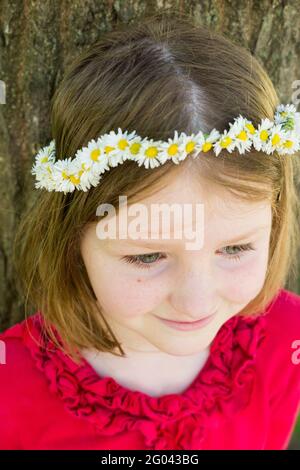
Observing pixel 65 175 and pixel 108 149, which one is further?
pixel 65 175

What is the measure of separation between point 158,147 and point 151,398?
29.6 inches

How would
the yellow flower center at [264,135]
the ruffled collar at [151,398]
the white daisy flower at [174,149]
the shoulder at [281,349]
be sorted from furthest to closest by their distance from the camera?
the shoulder at [281,349] → the ruffled collar at [151,398] → the yellow flower center at [264,135] → the white daisy flower at [174,149]

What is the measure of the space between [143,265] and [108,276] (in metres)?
0.09

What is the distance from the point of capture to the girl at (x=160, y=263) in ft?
4.41

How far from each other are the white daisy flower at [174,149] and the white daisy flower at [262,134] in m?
0.18

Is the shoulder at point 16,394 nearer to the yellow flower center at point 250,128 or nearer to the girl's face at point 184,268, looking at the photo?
the girl's face at point 184,268

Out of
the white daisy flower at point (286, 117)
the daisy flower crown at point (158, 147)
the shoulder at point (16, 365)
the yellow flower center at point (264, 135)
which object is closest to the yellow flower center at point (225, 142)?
the daisy flower crown at point (158, 147)

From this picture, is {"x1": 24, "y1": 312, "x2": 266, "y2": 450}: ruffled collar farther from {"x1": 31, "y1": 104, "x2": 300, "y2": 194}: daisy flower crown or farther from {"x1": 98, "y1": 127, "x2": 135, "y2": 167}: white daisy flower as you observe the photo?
{"x1": 98, "y1": 127, "x2": 135, "y2": 167}: white daisy flower

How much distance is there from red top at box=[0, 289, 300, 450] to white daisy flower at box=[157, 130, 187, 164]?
2.28 ft

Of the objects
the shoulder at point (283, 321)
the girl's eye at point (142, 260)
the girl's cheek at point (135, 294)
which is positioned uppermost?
the girl's eye at point (142, 260)

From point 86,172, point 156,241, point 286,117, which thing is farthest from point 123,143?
point 286,117

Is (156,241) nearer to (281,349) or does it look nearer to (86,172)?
(86,172)

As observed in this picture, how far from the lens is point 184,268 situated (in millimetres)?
1396
